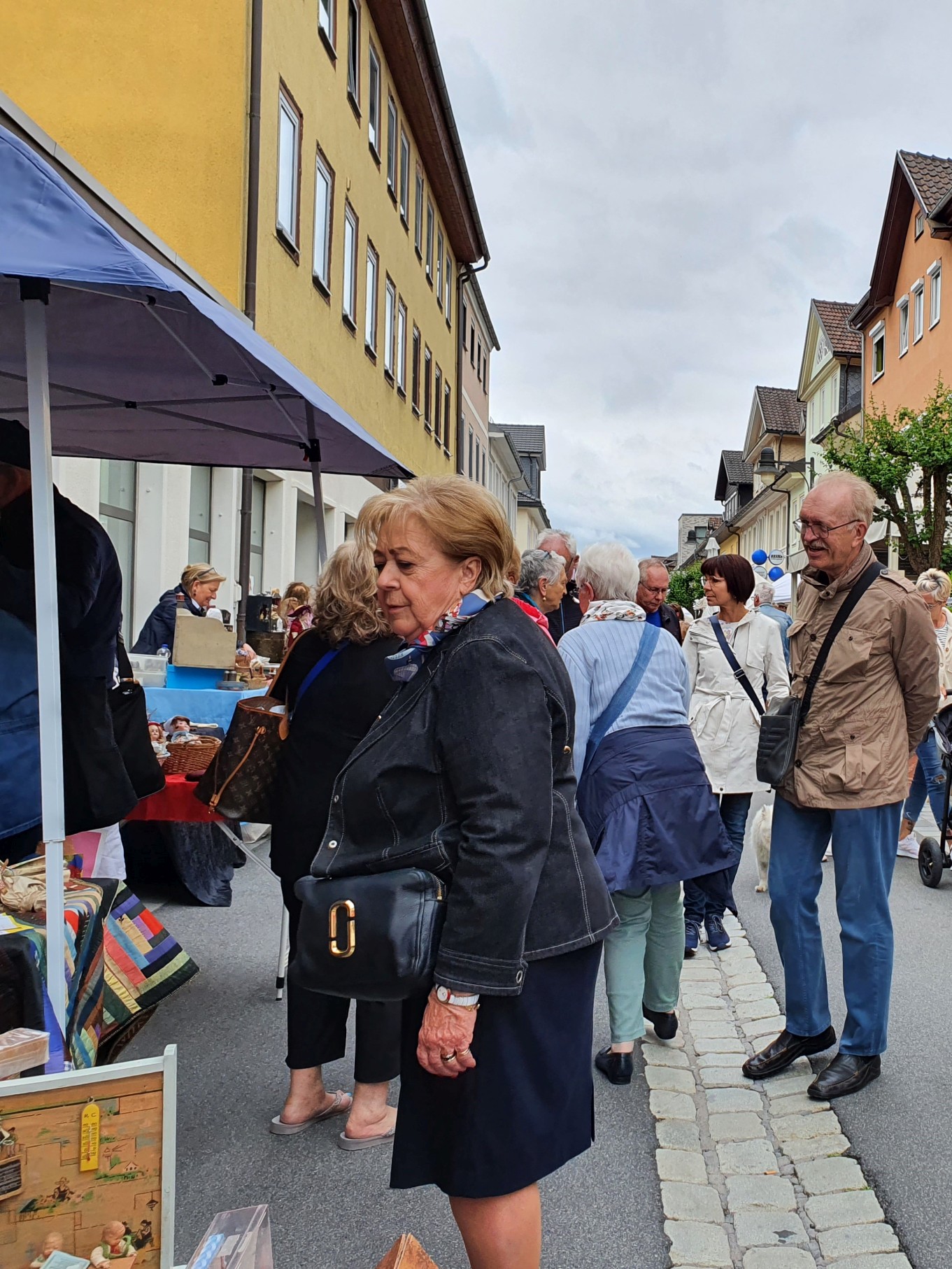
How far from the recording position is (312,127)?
16.5 m

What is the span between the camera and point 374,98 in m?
21.2

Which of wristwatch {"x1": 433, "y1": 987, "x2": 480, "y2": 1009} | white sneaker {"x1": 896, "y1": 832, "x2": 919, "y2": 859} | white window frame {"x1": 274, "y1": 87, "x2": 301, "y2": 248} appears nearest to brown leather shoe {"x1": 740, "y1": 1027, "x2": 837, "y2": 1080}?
wristwatch {"x1": 433, "y1": 987, "x2": 480, "y2": 1009}

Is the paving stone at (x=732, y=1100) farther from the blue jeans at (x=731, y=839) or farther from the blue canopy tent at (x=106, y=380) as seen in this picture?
the blue canopy tent at (x=106, y=380)

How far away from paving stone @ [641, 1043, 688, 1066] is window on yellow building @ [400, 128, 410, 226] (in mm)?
22542

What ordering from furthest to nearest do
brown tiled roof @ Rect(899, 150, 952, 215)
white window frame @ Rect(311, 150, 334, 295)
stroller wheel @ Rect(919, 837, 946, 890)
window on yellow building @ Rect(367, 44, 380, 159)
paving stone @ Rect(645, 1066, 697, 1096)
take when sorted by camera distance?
brown tiled roof @ Rect(899, 150, 952, 215), window on yellow building @ Rect(367, 44, 380, 159), white window frame @ Rect(311, 150, 334, 295), stroller wheel @ Rect(919, 837, 946, 890), paving stone @ Rect(645, 1066, 697, 1096)

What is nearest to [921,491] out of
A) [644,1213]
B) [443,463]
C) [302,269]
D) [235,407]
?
[443,463]

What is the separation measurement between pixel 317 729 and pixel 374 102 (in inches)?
800

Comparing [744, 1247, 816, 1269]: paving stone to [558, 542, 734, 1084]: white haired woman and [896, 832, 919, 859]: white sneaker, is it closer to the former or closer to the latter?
[558, 542, 734, 1084]: white haired woman

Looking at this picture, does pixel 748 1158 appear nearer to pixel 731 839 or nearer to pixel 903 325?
pixel 731 839

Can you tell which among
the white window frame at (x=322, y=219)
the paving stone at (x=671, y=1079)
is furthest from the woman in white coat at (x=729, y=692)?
the white window frame at (x=322, y=219)

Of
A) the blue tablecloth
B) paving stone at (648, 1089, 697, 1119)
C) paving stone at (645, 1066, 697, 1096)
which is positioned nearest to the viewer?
paving stone at (648, 1089, 697, 1119)

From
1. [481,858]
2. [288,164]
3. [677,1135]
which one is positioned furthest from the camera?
[288,164]

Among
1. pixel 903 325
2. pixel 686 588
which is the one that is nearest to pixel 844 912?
pixel 903 325

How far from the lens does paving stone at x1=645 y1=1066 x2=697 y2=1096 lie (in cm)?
413
